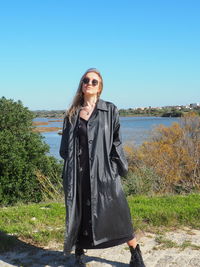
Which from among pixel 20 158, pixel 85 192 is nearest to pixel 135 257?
pixel 85 192

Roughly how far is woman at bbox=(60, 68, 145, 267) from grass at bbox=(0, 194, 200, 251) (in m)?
1.17

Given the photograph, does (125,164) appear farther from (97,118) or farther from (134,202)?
(134,202)

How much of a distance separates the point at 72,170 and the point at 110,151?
1.52 feet

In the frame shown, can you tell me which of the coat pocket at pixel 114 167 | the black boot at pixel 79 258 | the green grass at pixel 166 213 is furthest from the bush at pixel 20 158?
the coat pocket at pixel 114 167

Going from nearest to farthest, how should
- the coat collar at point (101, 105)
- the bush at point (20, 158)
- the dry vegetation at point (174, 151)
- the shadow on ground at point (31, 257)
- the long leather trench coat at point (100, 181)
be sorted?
the long leather trench coat at point (100, 181)
the coat collar at point (101, 105)
the shadow on ground at point (31, 257)
the bush at point (20, 158)
the dry vegetation at point (174, 151)

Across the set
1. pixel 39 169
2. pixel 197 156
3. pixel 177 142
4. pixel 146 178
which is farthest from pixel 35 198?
pixel 177 142

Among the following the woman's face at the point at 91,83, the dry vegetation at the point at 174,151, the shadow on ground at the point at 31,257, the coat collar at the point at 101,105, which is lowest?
the dry vegetation at the point at 174,151

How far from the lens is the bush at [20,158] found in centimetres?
1172

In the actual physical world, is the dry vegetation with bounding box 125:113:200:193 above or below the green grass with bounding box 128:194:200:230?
below

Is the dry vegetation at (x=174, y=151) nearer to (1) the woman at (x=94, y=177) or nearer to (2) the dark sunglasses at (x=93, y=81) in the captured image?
(1) the woman at (x=94, y=177)

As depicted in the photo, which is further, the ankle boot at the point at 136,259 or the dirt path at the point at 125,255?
the dirt path at the point at 125,255

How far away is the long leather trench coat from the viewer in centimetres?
385

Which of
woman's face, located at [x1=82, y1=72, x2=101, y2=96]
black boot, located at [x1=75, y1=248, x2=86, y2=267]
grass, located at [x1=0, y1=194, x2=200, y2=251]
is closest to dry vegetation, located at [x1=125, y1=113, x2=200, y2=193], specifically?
grass, located at [x1=0, y1=194, x2=200, y2=251]

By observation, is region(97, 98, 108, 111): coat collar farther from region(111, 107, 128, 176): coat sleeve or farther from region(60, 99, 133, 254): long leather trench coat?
region(111, 107, 128, 176): coat sleeve
